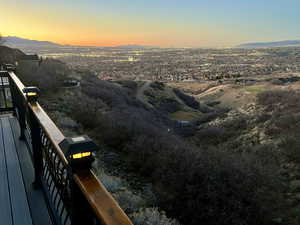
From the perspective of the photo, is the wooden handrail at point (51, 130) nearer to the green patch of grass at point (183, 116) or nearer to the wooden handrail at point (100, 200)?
the wooden handrail at point (100, 200)

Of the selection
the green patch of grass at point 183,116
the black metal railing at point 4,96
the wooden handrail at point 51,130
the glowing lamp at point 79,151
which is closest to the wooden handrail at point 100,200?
the glowing lamp at point 79,151

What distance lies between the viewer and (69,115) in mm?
10398

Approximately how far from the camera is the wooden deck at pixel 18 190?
115 inches

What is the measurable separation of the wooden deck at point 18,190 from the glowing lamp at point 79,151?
5.02ft

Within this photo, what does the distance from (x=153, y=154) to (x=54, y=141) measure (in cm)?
485

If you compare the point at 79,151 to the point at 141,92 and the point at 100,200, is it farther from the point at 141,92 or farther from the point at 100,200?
the point at 141,92

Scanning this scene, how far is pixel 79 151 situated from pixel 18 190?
2431mm

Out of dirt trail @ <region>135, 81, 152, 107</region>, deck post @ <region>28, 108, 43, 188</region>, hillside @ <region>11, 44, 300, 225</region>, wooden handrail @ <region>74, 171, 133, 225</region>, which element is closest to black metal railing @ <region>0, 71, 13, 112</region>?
hillside @ <region>11, 44, 300, 225</region>

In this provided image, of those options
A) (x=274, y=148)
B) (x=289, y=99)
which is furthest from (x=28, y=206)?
(x=289, y=99)

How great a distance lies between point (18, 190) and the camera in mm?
3471

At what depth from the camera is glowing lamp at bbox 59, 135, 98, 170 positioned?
167 cm

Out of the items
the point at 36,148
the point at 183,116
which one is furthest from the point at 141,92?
the point at 36,148

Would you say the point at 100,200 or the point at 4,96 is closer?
the point at 100,200

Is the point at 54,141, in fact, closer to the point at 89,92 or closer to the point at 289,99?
the point at 89,92
